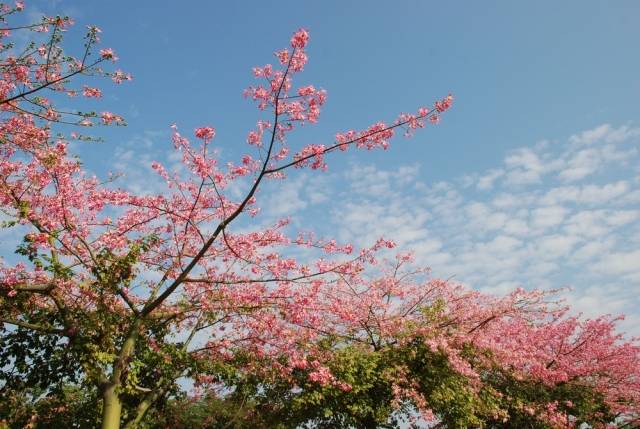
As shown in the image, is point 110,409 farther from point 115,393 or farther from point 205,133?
point 205,133

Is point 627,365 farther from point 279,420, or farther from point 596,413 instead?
point 279,420

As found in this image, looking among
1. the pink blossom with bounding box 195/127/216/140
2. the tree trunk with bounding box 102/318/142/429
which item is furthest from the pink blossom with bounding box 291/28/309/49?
the tree trunk with bounding box 102/318/142/429

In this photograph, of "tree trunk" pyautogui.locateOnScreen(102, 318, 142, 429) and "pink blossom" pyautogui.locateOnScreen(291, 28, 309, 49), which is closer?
"pink blossom" pyautogui.locateOnScreen(291, 28, 309, 49)

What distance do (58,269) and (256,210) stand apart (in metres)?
4.21

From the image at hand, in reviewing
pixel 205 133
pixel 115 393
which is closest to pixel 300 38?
pixel 205 133

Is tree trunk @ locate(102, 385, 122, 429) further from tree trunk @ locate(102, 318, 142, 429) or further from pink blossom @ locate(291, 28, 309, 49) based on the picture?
pink blossom @ locate(291, 28, 309, 49)

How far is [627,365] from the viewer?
2061cm

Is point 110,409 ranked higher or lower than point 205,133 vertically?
lower

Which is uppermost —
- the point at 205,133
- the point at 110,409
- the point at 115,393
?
the point at 205,133

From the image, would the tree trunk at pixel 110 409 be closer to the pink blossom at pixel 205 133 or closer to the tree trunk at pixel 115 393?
the tree trunk at pixel 115 393

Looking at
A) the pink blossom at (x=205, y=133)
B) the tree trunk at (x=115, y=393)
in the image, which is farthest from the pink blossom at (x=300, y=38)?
the tree trunk at (x=115, y=393)

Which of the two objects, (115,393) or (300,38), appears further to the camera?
(115,393)

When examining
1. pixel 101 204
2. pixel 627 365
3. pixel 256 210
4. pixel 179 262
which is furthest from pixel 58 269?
pixel 627 365

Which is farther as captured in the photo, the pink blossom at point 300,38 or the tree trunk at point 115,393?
the tree trunk at point 115,393
